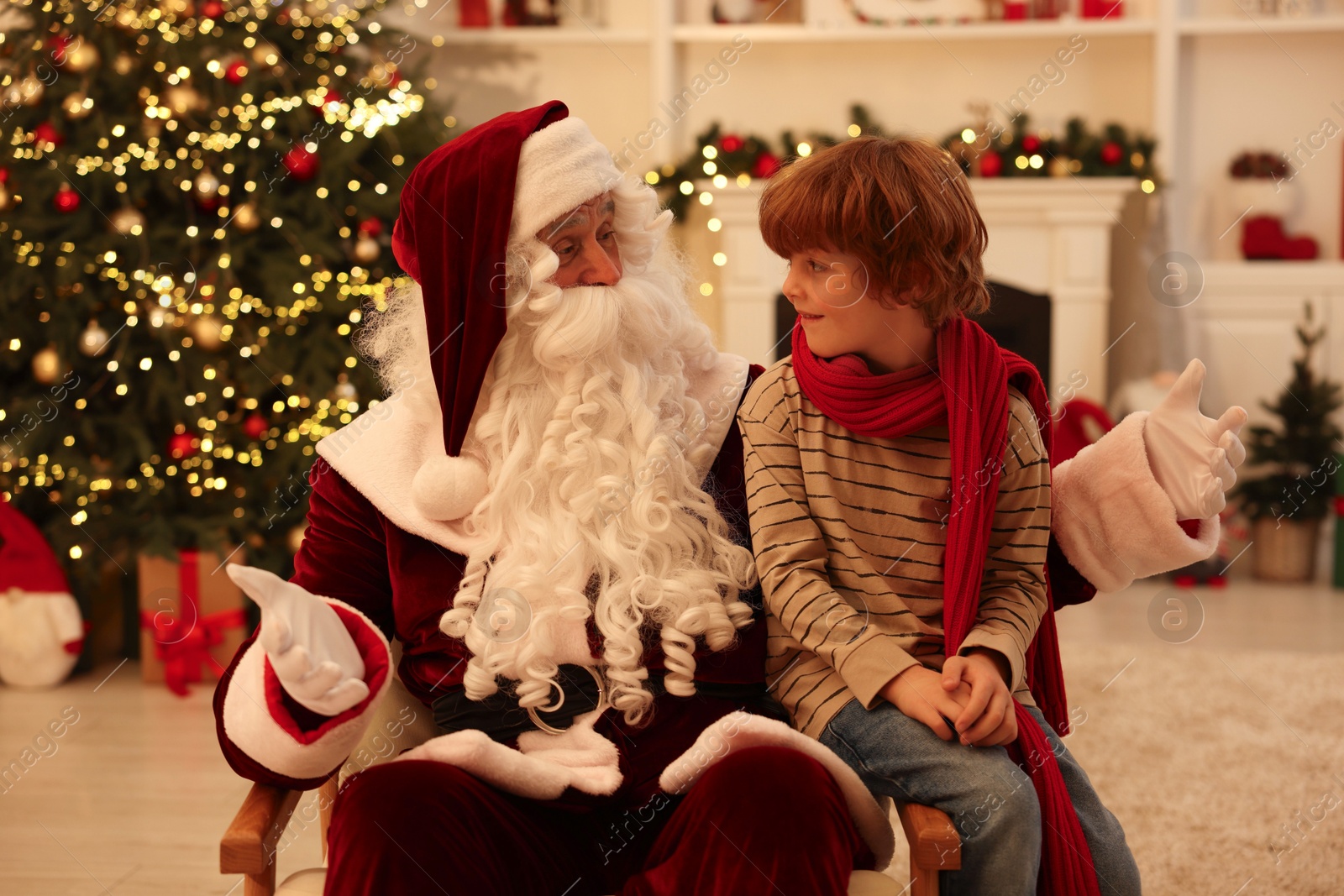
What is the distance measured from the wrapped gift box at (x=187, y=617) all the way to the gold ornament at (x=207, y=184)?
989 mm

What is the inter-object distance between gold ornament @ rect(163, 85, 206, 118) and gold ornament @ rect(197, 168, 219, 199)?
0.57ft

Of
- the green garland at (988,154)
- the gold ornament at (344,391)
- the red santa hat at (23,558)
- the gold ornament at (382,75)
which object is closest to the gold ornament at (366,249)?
the gold ornament at (344,391)

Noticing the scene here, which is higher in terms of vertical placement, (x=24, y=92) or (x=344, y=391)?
(x=24, y=92)

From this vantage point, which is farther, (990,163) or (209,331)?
(990,163)

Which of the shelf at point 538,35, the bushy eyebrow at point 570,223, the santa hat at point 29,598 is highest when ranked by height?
the shelf at point 538,35

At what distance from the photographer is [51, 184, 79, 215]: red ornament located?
3139 mm

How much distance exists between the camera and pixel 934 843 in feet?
3.84

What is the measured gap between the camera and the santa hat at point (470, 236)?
1.50 metres

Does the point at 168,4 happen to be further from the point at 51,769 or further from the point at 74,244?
the point at 51,769

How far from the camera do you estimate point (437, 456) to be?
1551mm

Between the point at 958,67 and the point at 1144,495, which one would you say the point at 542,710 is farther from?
the point at 958,67

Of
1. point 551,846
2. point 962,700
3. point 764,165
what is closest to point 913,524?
point 962,700

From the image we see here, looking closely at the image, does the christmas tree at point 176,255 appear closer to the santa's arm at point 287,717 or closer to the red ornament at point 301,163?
the red ornament at point 301,163

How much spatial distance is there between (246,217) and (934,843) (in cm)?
267
